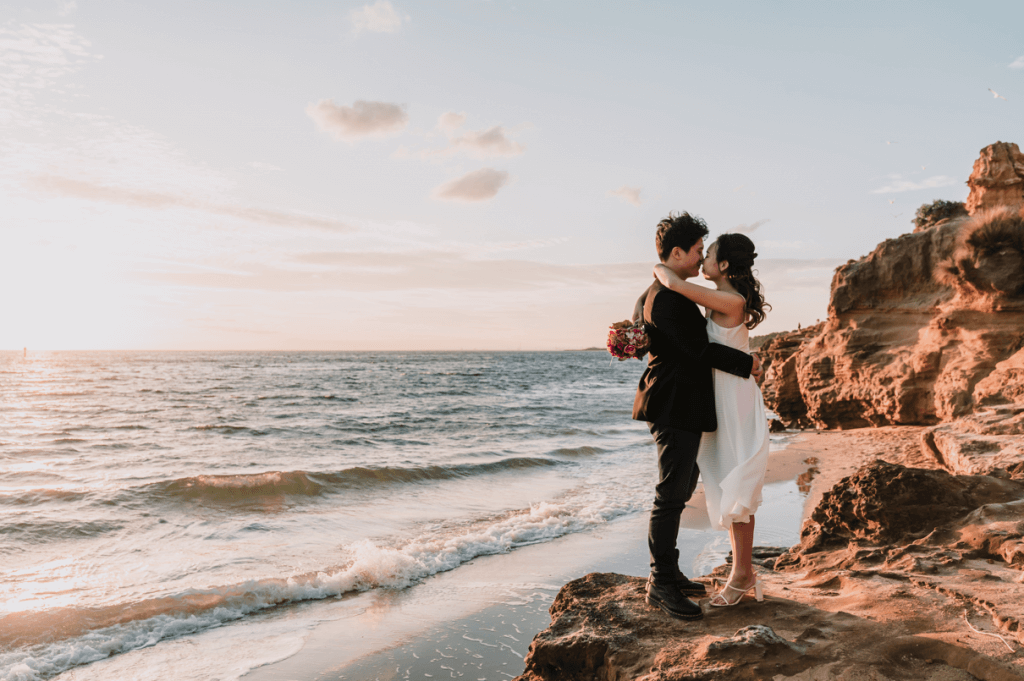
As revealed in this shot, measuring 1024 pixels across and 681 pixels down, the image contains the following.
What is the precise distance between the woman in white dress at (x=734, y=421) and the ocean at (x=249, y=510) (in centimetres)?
363

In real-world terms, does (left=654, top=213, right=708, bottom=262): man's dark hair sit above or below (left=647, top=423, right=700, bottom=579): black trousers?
above

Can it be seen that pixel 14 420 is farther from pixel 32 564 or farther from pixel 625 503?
pixel 625 503

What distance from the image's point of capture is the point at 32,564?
21.7 feet

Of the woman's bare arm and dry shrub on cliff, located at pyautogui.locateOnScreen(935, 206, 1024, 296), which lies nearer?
the woman's bare arm

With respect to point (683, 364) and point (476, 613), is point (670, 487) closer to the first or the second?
point (683, 364)

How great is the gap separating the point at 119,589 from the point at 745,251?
20.8 feet

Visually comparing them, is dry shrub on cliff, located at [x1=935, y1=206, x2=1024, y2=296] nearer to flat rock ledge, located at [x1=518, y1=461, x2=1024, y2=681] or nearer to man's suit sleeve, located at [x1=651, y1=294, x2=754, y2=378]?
flat rock ledge, located at [x1=518, y1=461, x2=1024, y2=681]

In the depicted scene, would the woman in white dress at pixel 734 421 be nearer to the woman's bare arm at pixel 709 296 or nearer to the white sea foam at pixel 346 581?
the woman's bare arm at pixel 709 296

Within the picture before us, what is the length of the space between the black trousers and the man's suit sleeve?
41 centimetres

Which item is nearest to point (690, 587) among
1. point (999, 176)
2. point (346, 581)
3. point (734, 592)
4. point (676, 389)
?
point (734, 592)

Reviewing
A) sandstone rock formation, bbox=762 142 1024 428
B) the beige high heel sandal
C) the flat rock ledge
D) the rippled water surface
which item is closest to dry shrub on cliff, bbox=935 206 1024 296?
sandstone rock formation, bbox=762 142 1024 428

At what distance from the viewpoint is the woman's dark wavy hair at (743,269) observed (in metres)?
3.24

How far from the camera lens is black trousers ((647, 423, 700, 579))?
3223mm

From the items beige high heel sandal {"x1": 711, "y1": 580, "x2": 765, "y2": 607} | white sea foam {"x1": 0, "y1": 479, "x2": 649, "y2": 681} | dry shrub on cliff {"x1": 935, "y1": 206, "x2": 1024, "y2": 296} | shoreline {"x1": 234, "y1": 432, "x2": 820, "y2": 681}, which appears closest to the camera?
beige high heel sandal {"x1": 711, "y1": 580, "x2": 765, "y2": 607}
